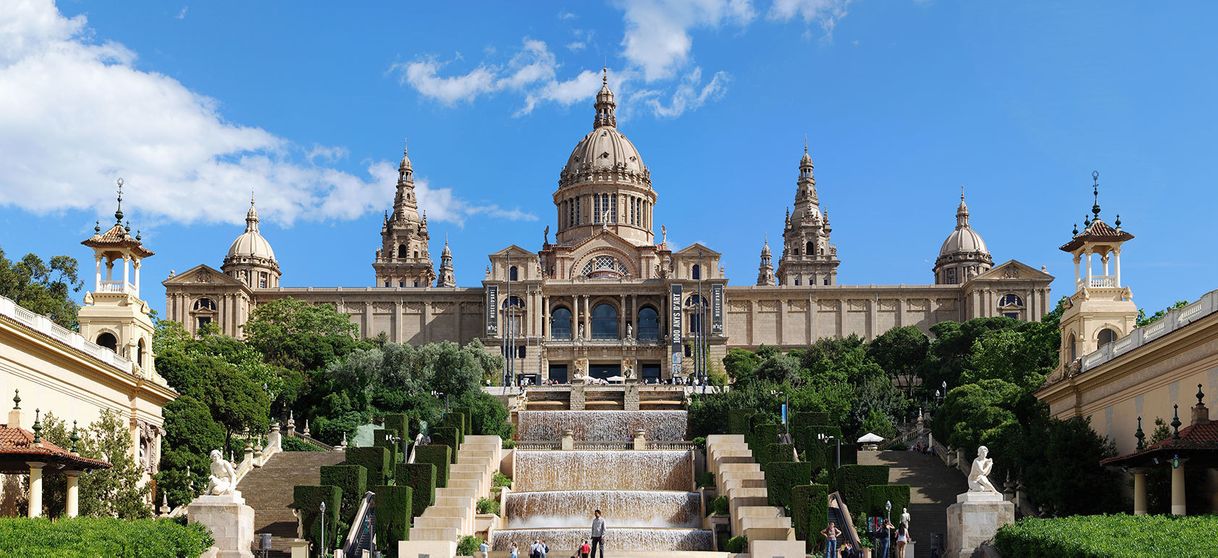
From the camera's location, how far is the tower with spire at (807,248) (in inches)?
5379

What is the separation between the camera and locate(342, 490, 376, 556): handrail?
144 feet

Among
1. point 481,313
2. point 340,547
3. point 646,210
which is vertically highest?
point 646,210

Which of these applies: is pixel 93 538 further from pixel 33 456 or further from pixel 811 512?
pixel 811 512

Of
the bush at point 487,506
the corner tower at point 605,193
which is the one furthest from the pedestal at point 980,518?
the corner tower at point 605,193

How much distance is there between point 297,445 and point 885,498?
31.6m

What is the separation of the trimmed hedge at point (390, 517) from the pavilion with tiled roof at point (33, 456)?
882cm

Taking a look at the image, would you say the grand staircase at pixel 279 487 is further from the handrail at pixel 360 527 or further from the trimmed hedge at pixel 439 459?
the trimmed hedge at pixel 439 459

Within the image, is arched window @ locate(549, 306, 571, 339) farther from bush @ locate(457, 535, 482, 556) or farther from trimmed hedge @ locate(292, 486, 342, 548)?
trimmed hedge @ locate(292, 486, 342, 548)

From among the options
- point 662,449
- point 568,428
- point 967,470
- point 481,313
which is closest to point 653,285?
point 481,313

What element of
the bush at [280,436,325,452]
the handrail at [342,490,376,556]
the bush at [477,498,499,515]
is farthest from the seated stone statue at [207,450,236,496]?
the bush at [280,436,325,452]

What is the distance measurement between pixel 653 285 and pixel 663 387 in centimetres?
2416

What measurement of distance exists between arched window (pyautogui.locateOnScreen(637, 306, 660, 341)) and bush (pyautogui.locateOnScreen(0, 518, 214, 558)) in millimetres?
76050

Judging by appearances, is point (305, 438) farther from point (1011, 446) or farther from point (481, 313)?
point (481, 313)

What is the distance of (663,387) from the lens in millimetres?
87625
